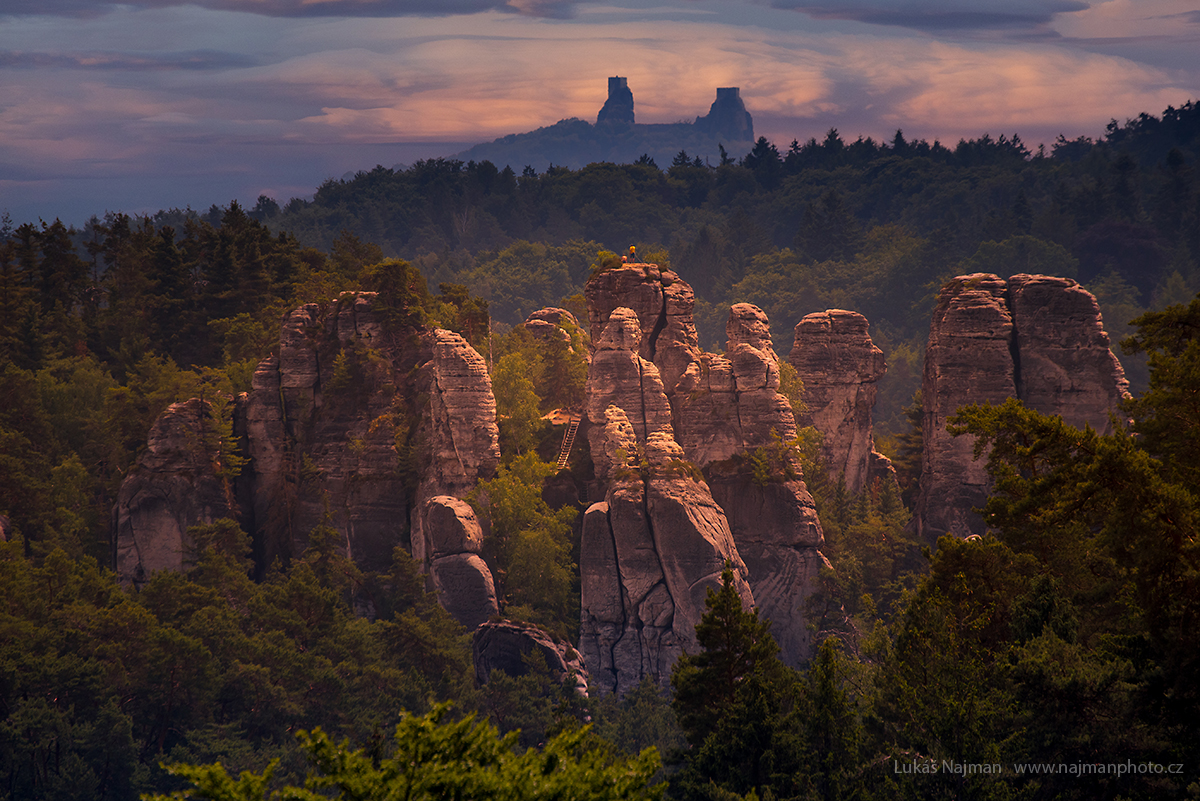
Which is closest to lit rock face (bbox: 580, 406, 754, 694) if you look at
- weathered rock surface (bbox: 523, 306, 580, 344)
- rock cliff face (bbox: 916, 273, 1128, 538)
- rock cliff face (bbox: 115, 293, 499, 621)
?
rock cliff face (bbox: 115, 293, 499, 621)

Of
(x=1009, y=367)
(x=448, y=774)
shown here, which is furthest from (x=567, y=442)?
(x=448, y=774)

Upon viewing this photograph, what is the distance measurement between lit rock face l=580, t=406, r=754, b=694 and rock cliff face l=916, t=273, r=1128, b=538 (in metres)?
11.9

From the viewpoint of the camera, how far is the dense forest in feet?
65.3

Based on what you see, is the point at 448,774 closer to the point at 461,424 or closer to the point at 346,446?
the point at 461,424

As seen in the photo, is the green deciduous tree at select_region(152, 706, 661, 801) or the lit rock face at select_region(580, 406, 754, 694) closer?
the green deciduous tree at select_region(152, 706, 661, 801)

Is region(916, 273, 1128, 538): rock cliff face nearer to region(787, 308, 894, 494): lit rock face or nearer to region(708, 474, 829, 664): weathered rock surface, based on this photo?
region(787, 308, 894, 494): lit rock face

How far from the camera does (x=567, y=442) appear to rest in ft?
173

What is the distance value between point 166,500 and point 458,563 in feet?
54.6

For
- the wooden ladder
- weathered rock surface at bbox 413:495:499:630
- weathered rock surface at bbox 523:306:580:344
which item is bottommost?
weathered rock surface at bbox 413:495:499:630

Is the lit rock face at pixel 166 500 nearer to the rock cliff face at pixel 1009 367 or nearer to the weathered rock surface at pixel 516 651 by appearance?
the weathered rock surface at pixel 516 651

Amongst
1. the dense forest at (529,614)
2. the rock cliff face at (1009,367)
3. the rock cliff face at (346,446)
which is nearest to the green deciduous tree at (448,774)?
the dense forest at (529,614)

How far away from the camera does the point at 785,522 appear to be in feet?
162

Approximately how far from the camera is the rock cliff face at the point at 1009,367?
164 ft

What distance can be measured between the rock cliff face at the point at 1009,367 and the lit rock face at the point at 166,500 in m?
35.5
